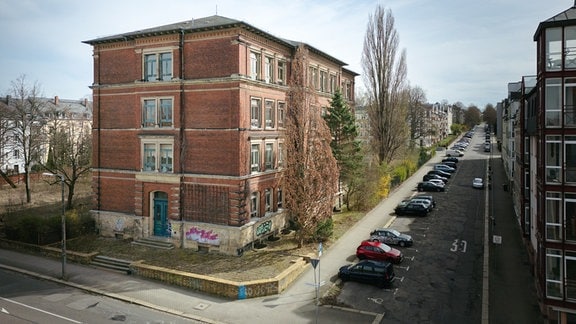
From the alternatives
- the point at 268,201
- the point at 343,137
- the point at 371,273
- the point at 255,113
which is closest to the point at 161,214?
the point at 268,201

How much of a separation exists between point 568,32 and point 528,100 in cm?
1161

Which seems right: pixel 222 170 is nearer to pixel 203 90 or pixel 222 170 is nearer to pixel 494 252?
pixel 203 90

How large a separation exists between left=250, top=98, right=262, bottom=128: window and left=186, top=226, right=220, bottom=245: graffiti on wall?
25.7ft

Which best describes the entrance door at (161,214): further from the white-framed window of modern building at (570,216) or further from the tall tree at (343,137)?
the white-framed window of modern building at (570,216)

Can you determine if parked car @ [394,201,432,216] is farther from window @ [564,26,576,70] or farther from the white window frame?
window @ [564,26,576,70]

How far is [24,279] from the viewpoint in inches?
947

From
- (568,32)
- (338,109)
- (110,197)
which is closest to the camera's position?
(568,32)

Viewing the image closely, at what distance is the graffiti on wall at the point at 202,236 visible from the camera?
27.6 metres

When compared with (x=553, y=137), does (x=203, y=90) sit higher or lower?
higher

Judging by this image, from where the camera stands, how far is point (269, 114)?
30.8 m

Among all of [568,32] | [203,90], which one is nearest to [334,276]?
[203,90]

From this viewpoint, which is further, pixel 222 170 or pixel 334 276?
pixel 222 170

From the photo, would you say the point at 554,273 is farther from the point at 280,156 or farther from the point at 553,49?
the point at 280,156

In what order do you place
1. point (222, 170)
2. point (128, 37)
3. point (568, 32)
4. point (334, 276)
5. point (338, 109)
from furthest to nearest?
point (338, 109)
point (128, 37)
point (222, 170)
point (334, 276)
point (568, 32)
